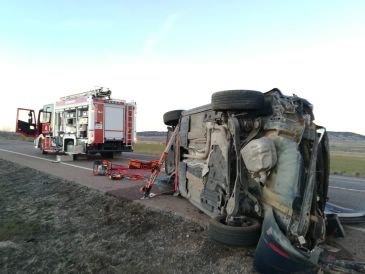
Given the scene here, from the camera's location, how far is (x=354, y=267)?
3.48 meters

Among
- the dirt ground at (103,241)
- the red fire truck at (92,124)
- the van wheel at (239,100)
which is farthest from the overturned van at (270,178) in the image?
the red fire truck at (92,124)

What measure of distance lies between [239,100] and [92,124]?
1201 centimetres

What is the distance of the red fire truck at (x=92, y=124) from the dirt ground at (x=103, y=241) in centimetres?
794

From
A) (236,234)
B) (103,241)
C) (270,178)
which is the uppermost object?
(270,178)

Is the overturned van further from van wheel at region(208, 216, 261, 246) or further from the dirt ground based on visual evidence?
the dirt ground

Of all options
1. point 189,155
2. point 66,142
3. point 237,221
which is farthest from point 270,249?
point 66,142

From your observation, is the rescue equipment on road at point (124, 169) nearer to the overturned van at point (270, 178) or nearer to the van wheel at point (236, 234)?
the overturned van at point (270, 178)

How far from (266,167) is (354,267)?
135 cm

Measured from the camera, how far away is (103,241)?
4.99 meters

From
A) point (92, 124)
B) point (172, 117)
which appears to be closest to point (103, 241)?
point (172, 117)

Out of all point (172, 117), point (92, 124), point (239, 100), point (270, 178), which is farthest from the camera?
point (92, 124)

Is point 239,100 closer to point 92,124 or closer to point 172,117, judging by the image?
point 172,117

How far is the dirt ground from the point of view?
13.4 ft

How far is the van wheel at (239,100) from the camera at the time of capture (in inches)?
161
